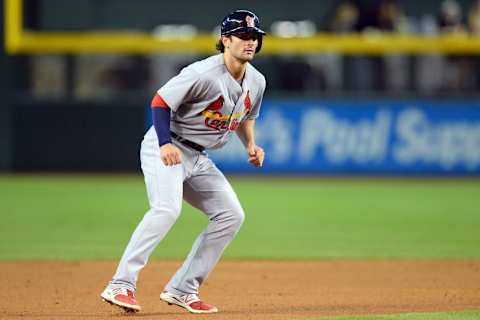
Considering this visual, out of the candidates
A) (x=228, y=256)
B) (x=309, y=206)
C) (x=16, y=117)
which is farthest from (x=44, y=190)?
(x=228, y=256)

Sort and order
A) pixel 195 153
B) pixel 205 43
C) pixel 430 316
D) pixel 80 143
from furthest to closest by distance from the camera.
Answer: pixel 80 143 → pixel 205 43 → pixel 195 153 → pixel 430 316

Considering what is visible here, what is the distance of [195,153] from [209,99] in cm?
34

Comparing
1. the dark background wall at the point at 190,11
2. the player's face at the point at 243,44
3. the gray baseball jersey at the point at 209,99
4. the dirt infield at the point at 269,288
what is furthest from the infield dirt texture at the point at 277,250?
the dark background wall at the point at 190,11

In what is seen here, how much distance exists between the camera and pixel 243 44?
5.73 metres

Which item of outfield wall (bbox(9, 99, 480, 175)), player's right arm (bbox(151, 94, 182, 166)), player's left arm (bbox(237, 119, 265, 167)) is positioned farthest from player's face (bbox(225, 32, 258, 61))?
outfield wall (bbox(9, 99, 480, 175))

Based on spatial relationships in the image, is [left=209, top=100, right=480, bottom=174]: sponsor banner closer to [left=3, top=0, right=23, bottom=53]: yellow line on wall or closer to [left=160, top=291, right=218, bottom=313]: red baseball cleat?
[left=3, top=0, right=23, bottom=53]: yellow line on wall

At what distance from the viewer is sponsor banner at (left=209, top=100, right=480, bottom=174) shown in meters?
16.6

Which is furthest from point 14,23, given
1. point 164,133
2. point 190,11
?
point 164,133

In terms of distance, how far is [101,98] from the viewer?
16719mm

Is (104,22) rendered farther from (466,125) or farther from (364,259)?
(364,259)

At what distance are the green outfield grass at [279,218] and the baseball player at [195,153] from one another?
9.71ft

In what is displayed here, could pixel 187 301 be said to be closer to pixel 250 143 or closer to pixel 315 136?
pixel 250 143

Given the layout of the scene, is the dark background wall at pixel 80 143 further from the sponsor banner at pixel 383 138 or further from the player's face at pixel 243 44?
the player's face at pixel 243 44

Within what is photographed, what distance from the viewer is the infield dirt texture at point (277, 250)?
6.38 meters
